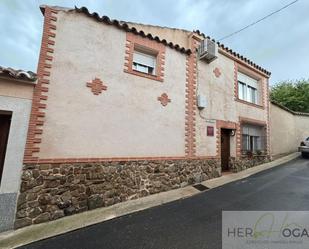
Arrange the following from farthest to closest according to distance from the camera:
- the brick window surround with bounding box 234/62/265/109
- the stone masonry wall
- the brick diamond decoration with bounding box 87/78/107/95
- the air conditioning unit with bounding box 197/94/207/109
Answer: the brick window surround with bounding box 234/62/265/109 → the air conditioning unit with bounding box 197/94/207/109 → the brick diamond decoration with bounding box 87/78/107/95 → the stone masonry wall

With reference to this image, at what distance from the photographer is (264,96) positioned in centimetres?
1162

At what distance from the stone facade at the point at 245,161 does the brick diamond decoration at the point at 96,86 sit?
23.2 ft

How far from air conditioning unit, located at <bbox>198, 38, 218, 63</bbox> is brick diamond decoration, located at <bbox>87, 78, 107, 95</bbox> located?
15.0ft

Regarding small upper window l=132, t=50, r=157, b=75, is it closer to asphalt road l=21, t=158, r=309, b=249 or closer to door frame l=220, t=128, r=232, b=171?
asphalt road l=21, t=158, r=309, b=249

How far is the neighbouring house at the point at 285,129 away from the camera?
12.7 metres

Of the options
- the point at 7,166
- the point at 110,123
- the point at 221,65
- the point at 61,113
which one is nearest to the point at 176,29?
the point at 221,65

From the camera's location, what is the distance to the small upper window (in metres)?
6.77

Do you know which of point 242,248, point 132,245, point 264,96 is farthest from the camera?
point 264,96

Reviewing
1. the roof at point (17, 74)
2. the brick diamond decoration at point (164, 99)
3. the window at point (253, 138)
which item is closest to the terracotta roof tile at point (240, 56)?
the window at point (253, 138)

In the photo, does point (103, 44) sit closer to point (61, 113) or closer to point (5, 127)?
point (61, 113)

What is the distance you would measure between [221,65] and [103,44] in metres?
5.91

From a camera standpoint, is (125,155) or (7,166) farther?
(125,155)

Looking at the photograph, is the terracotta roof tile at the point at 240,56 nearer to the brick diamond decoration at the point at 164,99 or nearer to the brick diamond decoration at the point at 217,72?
the brick diamond decoration at the point at 217,72

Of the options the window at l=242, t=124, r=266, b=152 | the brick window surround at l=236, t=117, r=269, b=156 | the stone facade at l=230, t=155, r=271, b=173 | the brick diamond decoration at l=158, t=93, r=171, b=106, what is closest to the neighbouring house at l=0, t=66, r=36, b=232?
the brick diamond decoration at l=158, t=93, r=171, b=106
